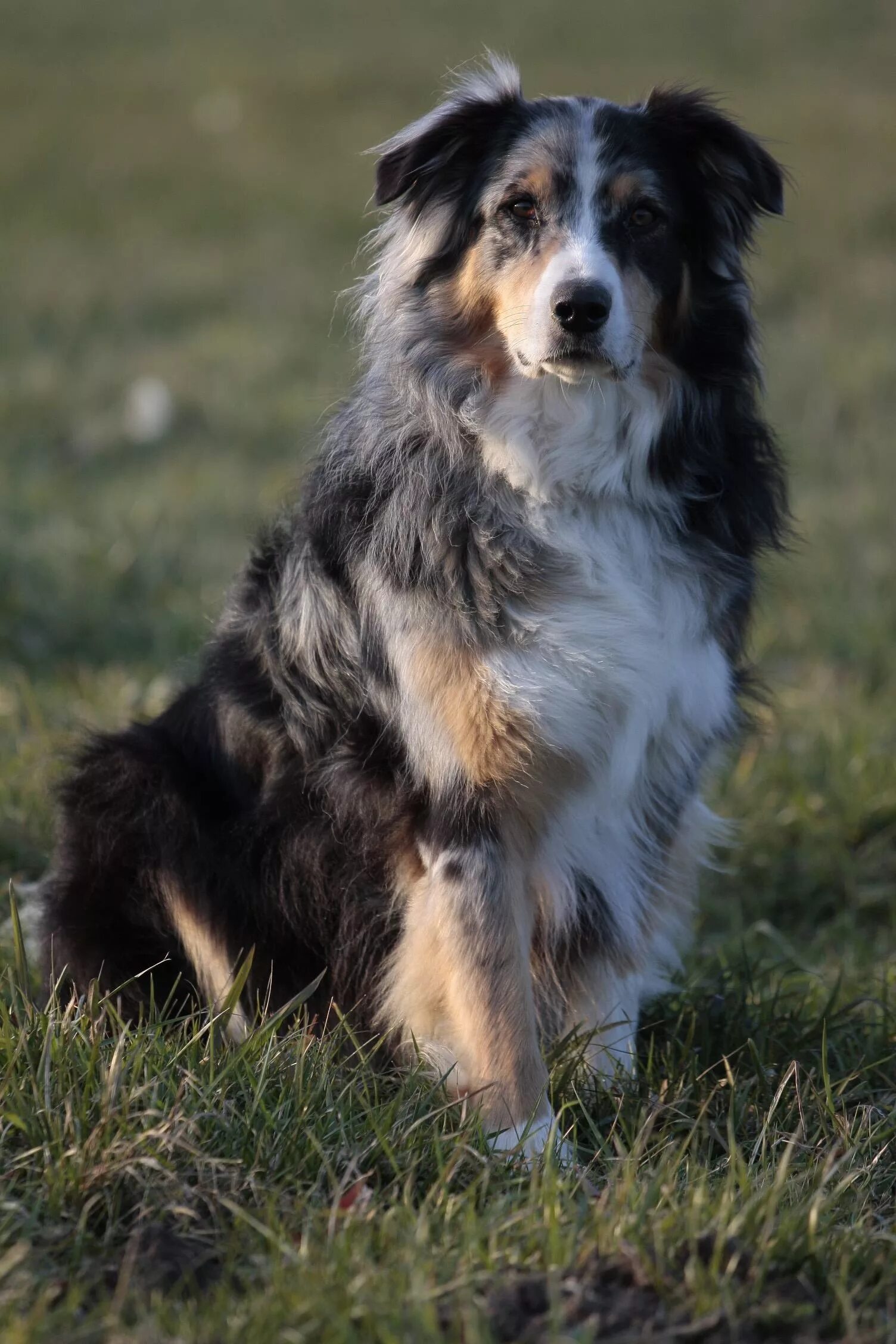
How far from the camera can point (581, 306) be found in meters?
2.99

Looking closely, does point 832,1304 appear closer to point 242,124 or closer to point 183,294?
point 183,294

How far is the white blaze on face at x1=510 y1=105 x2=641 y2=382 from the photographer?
9.89 feet

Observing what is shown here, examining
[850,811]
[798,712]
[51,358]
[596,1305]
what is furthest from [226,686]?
[51,358]

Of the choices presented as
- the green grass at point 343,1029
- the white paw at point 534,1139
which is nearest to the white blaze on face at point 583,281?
the green grass at point 343,1029

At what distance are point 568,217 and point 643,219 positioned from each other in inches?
7.1

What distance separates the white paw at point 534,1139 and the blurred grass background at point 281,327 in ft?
5.10

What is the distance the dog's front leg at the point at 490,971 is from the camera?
118 inches

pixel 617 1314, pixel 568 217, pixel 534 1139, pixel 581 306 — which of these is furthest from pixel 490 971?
pixel 568 217

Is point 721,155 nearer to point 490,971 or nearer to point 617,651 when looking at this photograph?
point 617,651

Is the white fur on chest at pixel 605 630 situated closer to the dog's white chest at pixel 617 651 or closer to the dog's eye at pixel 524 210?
the dog's white chest at pixel 617 651

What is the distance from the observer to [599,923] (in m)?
3.34

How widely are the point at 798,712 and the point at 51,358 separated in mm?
7705

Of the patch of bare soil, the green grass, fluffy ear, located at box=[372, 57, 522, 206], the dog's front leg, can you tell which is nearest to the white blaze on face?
fluffy ear, located at box=[372, 57, 522, 206]

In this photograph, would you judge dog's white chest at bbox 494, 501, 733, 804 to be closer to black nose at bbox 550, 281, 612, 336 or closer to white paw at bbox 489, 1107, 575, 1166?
black nose at bbox 550, 281, 612, 336
